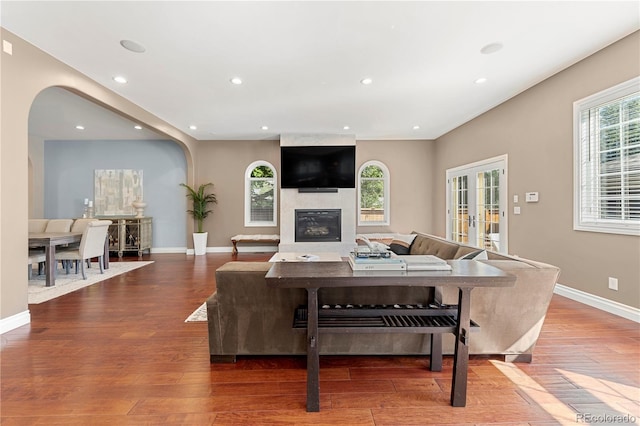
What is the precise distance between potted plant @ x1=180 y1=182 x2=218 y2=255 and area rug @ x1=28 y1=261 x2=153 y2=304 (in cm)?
135

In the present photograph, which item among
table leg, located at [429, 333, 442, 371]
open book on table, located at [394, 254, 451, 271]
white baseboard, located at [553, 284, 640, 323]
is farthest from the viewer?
white baseboard, located at [553, 284, 640, 323]

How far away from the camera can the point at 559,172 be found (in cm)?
365

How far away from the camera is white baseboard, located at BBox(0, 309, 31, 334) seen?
2549 millimetres

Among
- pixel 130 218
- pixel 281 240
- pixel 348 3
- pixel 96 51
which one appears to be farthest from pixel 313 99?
pixel 130 218

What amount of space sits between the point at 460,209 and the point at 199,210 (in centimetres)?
587

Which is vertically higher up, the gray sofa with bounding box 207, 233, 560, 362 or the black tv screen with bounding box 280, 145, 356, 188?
the black tv screen with bounding box 280, 145, 356, 188

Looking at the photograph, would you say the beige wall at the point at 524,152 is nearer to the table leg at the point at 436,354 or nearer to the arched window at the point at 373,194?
the arched window at the point at 373,194

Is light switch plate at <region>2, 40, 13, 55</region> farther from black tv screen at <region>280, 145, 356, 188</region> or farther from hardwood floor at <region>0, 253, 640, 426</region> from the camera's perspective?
black tv screen at <region>280, 145, 356, 188</region>

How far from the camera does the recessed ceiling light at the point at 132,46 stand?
2912 mm

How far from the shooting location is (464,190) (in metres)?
6.04

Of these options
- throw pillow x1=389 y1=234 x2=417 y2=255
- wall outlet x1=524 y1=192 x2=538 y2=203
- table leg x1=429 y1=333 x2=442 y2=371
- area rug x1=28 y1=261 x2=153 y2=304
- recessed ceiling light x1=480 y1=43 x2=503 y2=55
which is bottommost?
area rug x1=28 y1=261 x2=153 y2=304

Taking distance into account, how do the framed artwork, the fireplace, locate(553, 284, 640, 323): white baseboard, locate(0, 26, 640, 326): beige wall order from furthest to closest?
the framed artwork
the fireplace
locate(553, 284, 640, 323): white baseboard
locate(0, 26, 640, 326): beige wall

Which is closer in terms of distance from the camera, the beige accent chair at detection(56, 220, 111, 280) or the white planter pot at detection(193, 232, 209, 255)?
the beige accent chair at detection(56, 220, 111, 280)

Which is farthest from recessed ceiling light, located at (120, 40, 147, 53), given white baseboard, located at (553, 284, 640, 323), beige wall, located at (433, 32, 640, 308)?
white baseboard, located at (553, 284, 640, 323)
